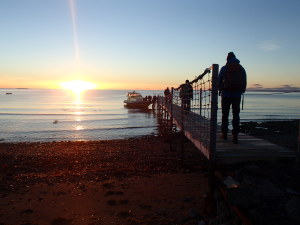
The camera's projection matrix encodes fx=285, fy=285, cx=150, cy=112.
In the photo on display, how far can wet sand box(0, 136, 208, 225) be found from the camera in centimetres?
647

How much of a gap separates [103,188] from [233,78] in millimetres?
4907

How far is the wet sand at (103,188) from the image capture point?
21.2 ft

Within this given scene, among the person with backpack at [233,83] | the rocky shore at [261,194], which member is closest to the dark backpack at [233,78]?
the person with backpack at [233,83]

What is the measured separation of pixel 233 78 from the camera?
6.05 m

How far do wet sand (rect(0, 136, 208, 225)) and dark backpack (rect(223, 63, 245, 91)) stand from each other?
2.76 metres

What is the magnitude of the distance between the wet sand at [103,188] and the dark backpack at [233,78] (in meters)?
2.76

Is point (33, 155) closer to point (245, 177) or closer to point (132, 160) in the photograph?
point (132, 160)

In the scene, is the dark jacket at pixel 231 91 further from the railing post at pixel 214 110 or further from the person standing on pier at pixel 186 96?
the person standing on pier at pixel 186 96

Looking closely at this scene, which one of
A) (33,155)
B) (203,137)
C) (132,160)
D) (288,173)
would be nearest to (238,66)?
(203,137)

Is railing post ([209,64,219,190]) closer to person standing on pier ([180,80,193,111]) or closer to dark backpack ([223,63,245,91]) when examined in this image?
dark backpack ([223,63,245,91])

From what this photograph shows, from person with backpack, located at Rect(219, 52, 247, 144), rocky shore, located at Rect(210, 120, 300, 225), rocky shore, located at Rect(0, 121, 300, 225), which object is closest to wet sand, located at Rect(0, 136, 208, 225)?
rocky shore, located at Rect(0, 121, 300, 225)

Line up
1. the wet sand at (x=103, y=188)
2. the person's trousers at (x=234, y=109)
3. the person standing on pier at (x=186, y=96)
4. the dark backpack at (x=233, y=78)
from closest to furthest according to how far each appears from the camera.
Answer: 1. the dark backpack at (x=233, y=78)
2. the person's trousers at (x=234, y=109)
3. the wet sand at (x=103, y=188)
4. the person standing on pier at (x=186, y=96)

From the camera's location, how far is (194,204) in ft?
22.5

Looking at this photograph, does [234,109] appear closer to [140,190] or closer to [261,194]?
[261,194]
